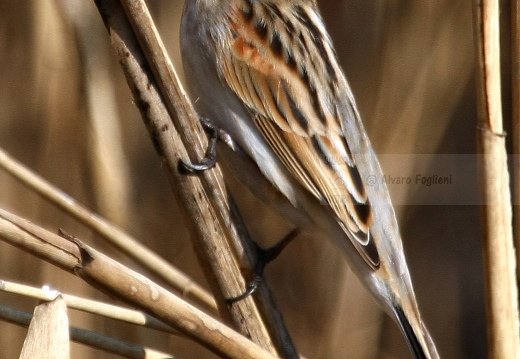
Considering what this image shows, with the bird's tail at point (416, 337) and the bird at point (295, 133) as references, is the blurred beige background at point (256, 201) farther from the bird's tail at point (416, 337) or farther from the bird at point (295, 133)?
the bird's tail at point (416, 337)

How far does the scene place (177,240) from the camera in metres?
2.97

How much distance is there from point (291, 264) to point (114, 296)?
1.68 meters

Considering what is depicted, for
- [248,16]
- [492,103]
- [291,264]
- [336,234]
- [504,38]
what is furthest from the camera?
[291,264]

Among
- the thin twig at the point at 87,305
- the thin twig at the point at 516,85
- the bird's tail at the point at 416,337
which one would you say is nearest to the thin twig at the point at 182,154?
the thin twig at the point at 87,305

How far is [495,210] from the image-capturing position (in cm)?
169

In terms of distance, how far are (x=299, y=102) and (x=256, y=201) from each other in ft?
3.07

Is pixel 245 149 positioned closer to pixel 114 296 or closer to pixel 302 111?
pixel 302 111

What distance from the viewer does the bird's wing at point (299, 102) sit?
193cm

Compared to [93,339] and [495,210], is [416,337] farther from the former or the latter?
[93,339]

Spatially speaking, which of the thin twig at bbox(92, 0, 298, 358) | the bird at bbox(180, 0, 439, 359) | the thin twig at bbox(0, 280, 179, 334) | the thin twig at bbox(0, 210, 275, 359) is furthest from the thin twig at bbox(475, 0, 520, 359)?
the thin twig at bbox(0, 280, 179, 334)

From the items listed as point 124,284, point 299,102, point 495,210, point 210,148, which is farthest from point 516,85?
point 124,284

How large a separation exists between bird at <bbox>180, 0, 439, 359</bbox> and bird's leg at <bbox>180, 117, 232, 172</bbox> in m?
0.02

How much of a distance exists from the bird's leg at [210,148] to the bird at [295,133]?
0.06 ft

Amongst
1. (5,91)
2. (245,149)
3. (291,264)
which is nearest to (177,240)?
(291,264)
